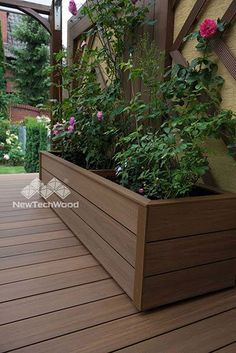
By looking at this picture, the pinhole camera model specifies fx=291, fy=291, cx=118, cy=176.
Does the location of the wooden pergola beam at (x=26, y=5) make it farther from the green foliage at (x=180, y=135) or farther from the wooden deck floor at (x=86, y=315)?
the wooden deck floor at (x=86, y=315)

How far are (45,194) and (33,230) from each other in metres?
0.91

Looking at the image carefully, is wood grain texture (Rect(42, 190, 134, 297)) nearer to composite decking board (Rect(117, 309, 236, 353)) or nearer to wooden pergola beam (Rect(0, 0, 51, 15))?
composite decking board (Rect(117, 309, 236, 353))

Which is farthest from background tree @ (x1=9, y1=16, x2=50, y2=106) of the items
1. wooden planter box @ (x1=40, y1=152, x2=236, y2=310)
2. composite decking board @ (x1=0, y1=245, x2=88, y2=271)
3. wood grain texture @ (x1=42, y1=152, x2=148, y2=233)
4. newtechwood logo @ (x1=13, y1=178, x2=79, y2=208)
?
wooden planter box @ (x1=40, y1=152, x2=236, y2=310)

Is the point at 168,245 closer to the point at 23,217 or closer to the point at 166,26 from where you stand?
the point at 166,26

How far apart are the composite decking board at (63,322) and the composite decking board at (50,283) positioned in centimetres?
19

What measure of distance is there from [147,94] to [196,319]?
153cm

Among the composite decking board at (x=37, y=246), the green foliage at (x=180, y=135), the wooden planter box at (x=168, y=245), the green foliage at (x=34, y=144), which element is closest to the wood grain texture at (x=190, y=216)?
the wooden planter box at (x=168, y=245)

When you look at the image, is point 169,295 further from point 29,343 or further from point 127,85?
point 127,85

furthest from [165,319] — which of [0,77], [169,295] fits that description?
[0,77]

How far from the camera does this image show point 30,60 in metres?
10.5

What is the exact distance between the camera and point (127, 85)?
2482 mm

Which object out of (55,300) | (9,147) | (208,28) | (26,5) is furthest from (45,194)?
(9,147)

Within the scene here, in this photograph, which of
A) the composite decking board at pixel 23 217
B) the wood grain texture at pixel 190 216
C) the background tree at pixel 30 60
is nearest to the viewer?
the wood grain texture at pixel 190 216

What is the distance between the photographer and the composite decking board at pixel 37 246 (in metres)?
1.81
